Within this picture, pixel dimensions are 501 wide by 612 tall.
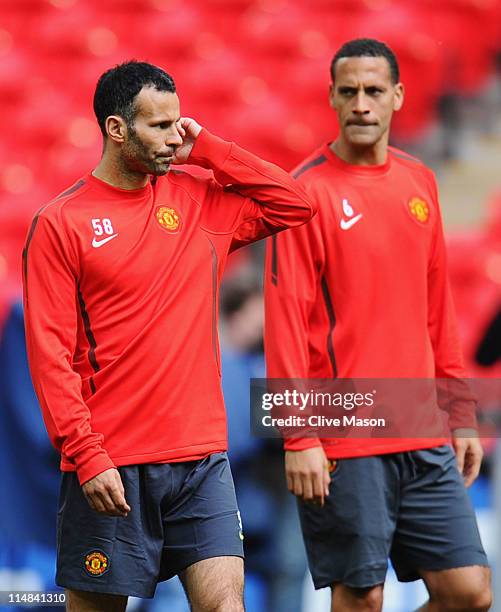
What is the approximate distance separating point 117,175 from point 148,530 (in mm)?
874

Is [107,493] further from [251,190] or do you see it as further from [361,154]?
[361,154]

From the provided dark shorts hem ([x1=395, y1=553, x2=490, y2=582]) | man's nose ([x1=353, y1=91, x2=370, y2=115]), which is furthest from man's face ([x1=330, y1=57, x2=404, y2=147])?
dark shorts hem ([x1=395, y1=553, x2=490, y2=582])

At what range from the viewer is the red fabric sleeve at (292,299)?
11.8 feet

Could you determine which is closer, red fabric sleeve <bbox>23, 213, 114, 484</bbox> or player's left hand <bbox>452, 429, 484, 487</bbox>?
red fabric sleeve <bbox>23, 213, 114, 484</bbox>

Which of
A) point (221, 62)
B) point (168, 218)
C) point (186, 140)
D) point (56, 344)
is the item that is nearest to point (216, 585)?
point (56, 344)

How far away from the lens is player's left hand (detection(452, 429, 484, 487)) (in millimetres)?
3852

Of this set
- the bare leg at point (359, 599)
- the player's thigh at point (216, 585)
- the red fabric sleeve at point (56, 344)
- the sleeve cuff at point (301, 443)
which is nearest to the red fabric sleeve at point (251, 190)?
the red fabric sleeve at point (56, 344)

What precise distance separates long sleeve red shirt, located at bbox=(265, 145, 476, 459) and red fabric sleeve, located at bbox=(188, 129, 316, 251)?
328mm

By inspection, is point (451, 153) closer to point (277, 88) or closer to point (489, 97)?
point (489, 97)

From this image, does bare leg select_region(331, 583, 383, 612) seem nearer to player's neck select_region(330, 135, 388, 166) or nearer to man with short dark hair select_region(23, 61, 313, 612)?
man with short dark hair select_region(23, 61, 313, 612)

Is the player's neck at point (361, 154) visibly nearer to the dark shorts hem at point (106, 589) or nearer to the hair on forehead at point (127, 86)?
the hair on forehead at point (127, 86)

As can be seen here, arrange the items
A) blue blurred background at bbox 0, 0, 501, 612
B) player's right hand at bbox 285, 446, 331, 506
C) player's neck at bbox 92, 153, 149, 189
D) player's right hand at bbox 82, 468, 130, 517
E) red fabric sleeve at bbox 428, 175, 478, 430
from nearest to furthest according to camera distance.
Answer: player's right hand at bbox 82, 468, 130, 517, player's neck at bbox 92, 153, 149, 189, player's right hand at bbox 285, 446, 331, 506, red fabric sleeve at bbox 428, 175, 478, 430, blue blurred background at bbox 0, 0, 501, 612

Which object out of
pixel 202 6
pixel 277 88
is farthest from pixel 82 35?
pixel 277 88

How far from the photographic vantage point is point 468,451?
3863mm
